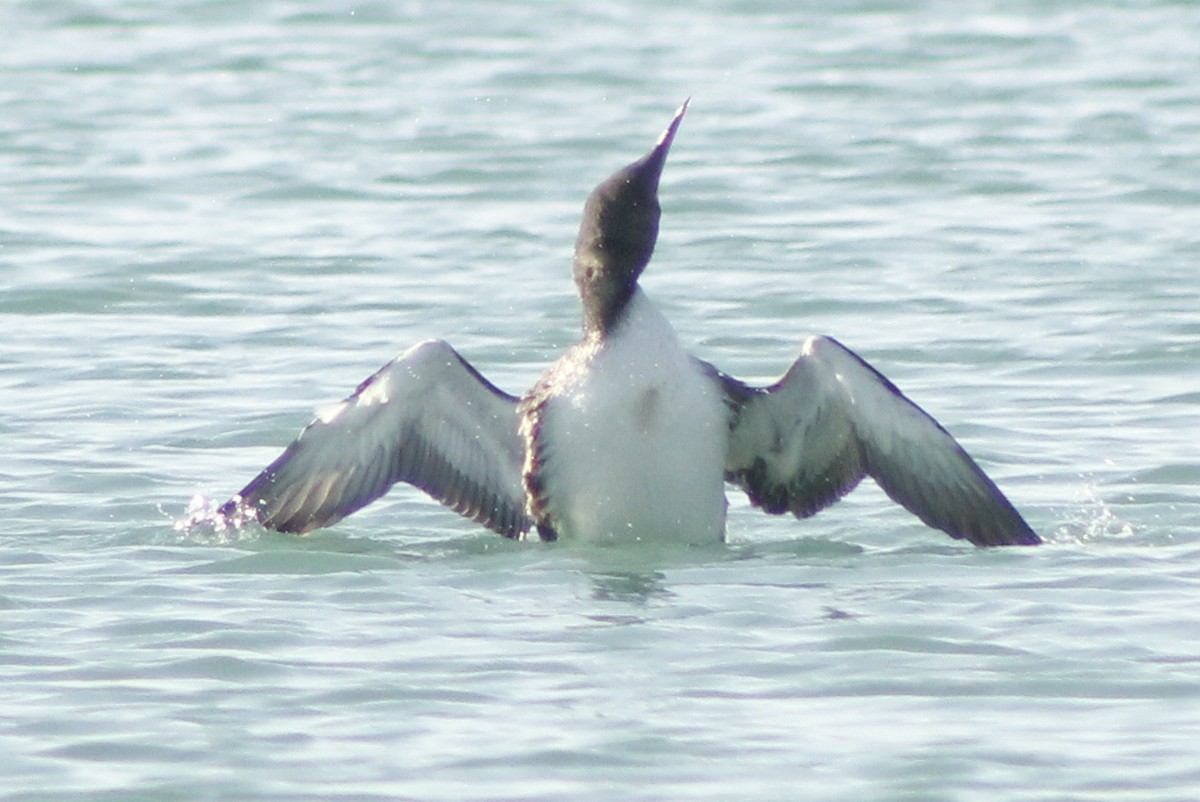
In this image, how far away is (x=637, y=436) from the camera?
783 centimetres

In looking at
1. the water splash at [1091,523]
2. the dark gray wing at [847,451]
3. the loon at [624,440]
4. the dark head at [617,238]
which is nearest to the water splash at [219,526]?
the loon at [624,440]

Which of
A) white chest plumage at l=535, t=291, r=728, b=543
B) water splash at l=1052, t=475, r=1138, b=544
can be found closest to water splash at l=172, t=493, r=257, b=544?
white chest plumage at l=535, t=291, r=728, b=543

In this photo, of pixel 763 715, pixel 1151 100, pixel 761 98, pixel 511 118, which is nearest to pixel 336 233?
pixel 511 118

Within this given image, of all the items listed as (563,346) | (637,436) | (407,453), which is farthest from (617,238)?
(563,346)

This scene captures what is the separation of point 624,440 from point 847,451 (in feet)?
2.58

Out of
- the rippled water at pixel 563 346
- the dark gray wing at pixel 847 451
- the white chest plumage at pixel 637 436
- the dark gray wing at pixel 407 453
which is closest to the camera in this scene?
the rippled water at pixel 563 346

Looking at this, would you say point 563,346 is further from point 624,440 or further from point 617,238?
point 624,440

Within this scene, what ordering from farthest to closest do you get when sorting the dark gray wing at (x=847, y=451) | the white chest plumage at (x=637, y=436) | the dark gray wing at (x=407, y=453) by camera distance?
the dark gray wing at (x=407, y=453) → the dark gray wing at (x=847, y=451) → the white chest plumage at (x=637, y=436)

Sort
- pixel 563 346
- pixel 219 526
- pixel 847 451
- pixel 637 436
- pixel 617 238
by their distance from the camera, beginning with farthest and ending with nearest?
pixel 563 346, pixel 847 451, pixel 219 526, pixel 617 238, pixel 637 436

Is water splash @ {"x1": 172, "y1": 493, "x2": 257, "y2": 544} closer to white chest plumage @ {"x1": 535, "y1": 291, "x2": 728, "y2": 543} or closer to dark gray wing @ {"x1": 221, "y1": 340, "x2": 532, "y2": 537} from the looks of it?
dark gray wing @ {"x1": 221, "y1": 340, "x2": 532, "y2": 537}

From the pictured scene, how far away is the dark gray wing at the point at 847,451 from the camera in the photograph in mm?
7969

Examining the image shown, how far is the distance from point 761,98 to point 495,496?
10.9 meters

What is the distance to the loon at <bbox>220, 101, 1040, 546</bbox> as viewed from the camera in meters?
A: 7.86

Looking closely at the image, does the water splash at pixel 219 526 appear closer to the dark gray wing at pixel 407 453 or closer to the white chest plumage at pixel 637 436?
the dark gray wing at pixel 407 453
